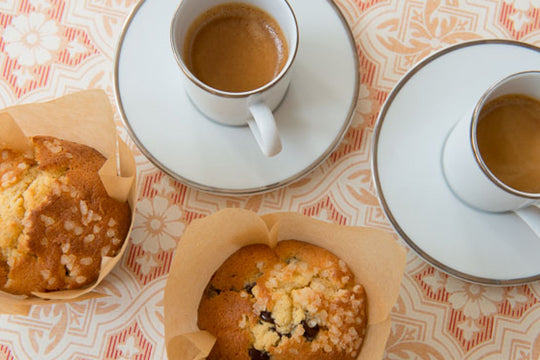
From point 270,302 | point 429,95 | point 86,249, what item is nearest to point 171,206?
point 86,249

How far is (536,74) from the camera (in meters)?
0.99

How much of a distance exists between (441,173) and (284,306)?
0.44 meters

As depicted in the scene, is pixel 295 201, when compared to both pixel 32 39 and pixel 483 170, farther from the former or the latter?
pixel 32 39

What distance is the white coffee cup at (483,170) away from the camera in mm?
969

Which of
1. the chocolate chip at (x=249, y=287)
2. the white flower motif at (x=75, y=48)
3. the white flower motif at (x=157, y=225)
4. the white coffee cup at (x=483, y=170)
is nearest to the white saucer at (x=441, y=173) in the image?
the white coffee cup at (x=483, y=170)

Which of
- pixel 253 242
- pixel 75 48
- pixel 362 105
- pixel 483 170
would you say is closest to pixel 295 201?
pixel 253 242

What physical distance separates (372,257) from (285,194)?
10.3 inches

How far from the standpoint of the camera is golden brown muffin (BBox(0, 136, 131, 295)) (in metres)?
0.97

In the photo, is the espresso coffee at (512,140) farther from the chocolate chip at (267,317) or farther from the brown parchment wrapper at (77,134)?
the brown parchment wrapper at (77,134)

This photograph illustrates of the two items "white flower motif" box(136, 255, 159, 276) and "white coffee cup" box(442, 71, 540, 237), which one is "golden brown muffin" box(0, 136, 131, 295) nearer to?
"white flower motif" box(136, 255, 159, 276)

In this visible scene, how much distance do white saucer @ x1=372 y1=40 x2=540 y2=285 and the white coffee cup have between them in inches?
1.6

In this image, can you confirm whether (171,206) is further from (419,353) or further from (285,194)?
(419,353)

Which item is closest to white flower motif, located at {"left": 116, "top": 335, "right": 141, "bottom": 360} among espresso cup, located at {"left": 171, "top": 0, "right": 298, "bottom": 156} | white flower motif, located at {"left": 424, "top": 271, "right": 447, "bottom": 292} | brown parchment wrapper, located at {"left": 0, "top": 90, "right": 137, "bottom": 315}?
brown parchment wrapper, located at {"left": 0, "top": 90, "right": 137, "bottom": 315}

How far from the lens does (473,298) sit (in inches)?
46.1
